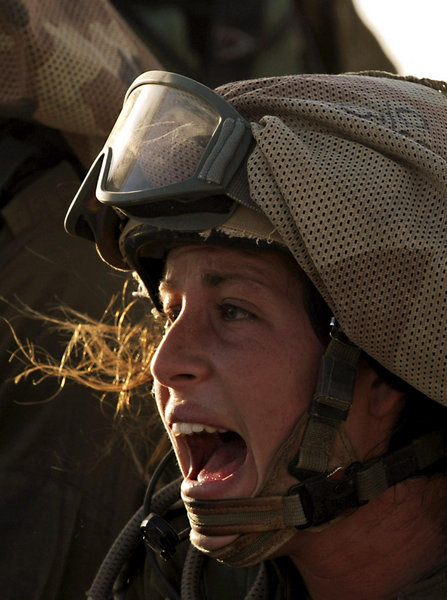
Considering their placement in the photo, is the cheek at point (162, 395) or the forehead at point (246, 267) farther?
the cheek at point (162, 395)

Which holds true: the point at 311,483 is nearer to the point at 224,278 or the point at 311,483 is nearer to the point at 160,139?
Result: the point at 224,278

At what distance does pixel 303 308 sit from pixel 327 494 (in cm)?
42

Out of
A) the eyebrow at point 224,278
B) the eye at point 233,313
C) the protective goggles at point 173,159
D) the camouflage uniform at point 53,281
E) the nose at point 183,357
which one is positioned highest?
the protective goggles at point 173,159

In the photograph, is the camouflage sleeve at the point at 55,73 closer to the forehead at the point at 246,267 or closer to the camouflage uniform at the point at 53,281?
the camouflage uniform at the point at 53,281

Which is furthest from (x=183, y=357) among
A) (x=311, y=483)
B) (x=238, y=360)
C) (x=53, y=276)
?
(x=53, y=276)

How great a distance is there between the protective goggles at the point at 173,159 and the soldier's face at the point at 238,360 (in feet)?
0.44

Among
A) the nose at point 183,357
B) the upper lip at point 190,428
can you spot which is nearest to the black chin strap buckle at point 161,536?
the upper lip at point 190,428

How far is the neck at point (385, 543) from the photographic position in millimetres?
2492

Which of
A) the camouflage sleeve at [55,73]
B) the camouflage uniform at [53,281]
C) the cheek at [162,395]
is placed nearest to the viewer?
the cheek at [162,395]

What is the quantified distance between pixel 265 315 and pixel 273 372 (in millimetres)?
137

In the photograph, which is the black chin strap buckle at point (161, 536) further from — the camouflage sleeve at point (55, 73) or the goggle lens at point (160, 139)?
the camouflage sleeve at point (55, 73)

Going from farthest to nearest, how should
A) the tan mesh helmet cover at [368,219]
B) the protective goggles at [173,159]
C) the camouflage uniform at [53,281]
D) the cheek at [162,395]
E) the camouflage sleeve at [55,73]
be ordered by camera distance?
the camouflage sleeve at [55,73] → the camouflage uniform at [53,281] → the cheek at [162,395] → the protective goggles at [173,159] → the tan mesh helmet cover at [368,219]

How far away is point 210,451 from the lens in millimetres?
2576

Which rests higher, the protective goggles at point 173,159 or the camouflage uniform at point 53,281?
the protective goggles at point 173,159
